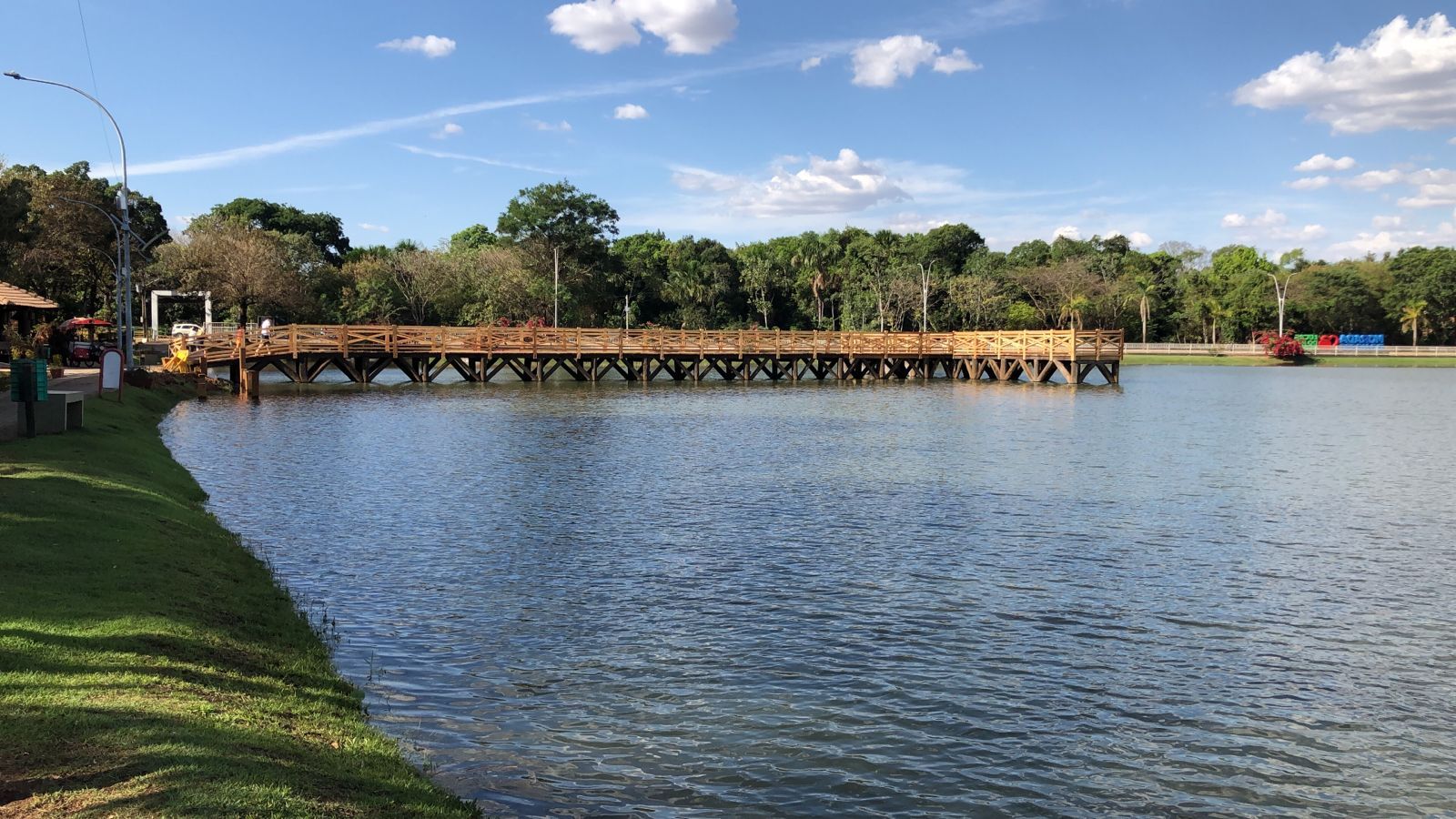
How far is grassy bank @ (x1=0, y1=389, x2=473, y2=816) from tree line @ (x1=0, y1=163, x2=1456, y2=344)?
2399 inches

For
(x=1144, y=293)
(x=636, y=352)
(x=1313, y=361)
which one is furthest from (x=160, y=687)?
(x=1144, y=293)

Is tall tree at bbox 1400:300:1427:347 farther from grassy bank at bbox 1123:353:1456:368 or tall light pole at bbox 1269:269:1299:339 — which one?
tall light pole at bbox 1269:269:1299:339

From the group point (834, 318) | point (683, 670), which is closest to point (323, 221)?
point (834, 318)

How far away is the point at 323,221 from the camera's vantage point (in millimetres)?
118625

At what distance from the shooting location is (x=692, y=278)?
346ft

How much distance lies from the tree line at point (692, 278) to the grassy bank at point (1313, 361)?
7.23 m

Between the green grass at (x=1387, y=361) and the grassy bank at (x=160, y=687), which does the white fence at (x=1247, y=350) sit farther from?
the grassy bank at (x=160, y=687)

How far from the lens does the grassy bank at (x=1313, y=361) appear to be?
9688 centimetres

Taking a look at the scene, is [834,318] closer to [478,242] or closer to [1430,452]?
[478,242]

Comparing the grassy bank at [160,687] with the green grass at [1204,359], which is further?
the green grass at [1204,359]

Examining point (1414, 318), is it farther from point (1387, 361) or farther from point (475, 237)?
point (475, 237)

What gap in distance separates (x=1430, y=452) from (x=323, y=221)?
113793 mm

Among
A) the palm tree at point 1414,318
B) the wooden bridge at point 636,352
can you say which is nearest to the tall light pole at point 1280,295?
the palm tree at point 1414,318

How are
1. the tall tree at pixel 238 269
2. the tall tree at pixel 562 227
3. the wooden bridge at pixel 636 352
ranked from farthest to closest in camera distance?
the tall tree at pixel 562 227 → the tall tree at pixel 238 269 → the wooden bridge at pixel 636 352
